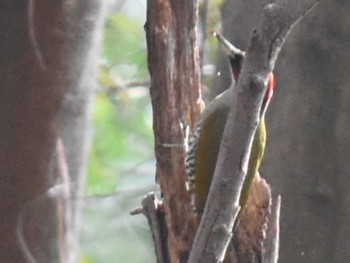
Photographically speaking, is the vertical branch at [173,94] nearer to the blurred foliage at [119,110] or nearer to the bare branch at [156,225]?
the bare branch at [156,225]

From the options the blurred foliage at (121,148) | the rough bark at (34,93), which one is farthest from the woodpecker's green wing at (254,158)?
the blurred foliage at (121,148)

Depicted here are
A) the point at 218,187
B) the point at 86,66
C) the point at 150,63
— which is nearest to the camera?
the point at 218,187

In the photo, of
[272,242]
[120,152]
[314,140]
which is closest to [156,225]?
[272,242]

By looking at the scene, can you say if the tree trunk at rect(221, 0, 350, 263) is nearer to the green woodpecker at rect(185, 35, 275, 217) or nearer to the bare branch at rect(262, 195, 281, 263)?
the green woodpecker at rect(185, 35, 275, 217)

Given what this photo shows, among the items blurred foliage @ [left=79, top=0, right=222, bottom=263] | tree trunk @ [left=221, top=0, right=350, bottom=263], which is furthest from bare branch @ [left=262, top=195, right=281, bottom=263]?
blurred foliage @ [left=79, top=0, right=222, bottom=263]

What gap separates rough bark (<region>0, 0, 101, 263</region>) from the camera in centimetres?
91

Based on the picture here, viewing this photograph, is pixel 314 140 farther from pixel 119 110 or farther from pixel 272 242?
pixel 119 110

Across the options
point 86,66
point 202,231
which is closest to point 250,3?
point 86,66

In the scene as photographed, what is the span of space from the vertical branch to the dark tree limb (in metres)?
0.24

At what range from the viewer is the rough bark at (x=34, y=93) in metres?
0.91

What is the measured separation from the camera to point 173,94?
2.77 ft

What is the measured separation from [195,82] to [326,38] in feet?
0.57

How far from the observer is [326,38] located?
958mm

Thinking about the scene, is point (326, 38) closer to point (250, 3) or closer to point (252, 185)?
point (250, 3)
